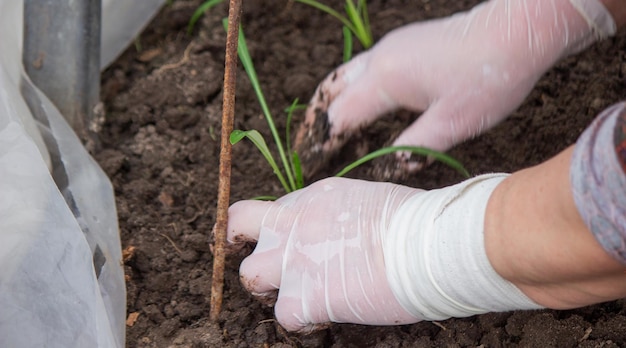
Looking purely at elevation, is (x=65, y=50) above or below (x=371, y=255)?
above

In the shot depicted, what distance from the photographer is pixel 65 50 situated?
4.69 ft

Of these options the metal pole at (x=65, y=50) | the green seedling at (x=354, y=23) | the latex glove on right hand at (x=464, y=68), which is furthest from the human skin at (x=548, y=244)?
the metal pole at (x=65, y=50)

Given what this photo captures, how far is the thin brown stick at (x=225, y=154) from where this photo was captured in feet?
3.11

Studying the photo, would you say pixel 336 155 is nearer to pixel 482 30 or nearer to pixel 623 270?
pixel 482 30

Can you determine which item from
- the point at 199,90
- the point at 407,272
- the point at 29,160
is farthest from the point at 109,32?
the point at 407,272

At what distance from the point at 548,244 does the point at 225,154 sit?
1.49 feet

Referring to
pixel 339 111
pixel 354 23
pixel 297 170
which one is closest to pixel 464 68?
pixel 339 111

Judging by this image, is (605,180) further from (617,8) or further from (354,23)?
(354,23)

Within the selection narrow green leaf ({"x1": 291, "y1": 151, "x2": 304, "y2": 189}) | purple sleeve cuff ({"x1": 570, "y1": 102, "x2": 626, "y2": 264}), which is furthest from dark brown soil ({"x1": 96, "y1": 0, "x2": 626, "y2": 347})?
purple sleeve cuff ({"x1": 570, "y1": 102, "x2": 626, "y2": 264})

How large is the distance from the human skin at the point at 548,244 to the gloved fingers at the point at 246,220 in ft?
1.28

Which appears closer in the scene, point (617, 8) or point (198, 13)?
point (617, 8)

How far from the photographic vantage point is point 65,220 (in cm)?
111

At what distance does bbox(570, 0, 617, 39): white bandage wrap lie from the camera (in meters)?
1.26

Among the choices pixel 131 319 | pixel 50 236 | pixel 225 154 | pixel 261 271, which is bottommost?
pixel 131 319
